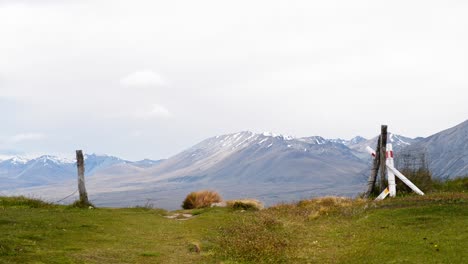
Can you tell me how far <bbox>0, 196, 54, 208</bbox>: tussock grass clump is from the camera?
34784mm

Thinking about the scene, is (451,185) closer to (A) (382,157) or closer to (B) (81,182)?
(A) (382,157)

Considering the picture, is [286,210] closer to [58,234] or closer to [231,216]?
[231,216]

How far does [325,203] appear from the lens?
111 ft

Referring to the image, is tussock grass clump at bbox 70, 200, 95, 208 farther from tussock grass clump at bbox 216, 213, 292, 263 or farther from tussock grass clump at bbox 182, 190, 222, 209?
tussock grass clump at bbox 216, 213, 292, 263

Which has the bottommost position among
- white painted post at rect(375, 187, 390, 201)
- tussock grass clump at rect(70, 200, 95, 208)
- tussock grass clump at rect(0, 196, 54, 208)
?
white painted post at rect(375, 187, 390, 201)

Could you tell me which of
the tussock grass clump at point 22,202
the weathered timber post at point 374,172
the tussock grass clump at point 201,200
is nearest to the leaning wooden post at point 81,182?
the tussock grass clump at point 22,202

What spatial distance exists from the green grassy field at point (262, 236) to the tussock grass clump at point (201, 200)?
35.2 ft

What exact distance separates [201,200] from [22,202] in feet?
47.0

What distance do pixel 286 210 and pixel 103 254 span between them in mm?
17494

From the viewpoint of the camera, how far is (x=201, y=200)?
4281 centimetres

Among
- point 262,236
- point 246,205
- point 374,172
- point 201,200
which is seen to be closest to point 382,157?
point 374,172

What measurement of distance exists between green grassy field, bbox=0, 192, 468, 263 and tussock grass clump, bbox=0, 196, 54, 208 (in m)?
5.78

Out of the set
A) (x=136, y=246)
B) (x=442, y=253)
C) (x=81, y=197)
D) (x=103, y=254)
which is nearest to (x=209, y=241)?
(x=136, y=246)

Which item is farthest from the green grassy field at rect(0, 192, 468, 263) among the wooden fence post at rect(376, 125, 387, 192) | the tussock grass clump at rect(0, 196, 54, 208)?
the tussock grass clump at rect(0, 196, 54, 208)
